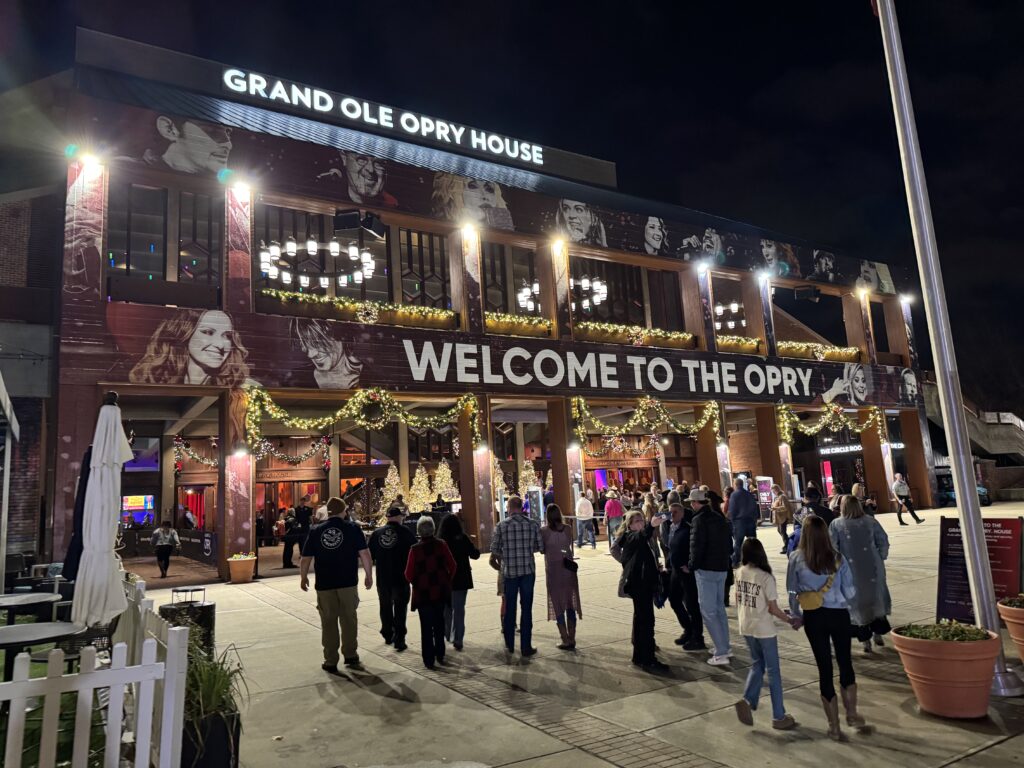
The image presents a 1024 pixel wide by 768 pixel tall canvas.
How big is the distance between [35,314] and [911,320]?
113 feet

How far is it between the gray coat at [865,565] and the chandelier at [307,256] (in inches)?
617

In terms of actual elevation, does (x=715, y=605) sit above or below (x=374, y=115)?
below

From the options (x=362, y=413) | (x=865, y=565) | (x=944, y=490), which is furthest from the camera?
(x=944, y=490)

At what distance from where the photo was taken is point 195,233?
24.3 metres

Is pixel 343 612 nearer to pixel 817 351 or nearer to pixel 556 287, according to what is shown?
pixel 556 287

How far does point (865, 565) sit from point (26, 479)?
2136cm

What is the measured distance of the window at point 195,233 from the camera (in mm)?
24406

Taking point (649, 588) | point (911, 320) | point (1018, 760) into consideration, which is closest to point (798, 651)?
point (649, 588)

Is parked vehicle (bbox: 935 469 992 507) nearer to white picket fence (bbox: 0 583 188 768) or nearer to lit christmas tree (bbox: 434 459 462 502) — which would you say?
lit christmas tree (bbox: 434 459 462 502)

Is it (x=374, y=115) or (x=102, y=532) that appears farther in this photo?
(x=374, y=115)

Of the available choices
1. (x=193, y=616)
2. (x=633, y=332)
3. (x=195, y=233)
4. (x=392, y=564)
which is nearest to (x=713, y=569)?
(x=392, y=564)

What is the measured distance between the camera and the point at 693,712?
19.7 feet

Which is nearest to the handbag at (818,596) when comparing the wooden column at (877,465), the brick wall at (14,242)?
the brick wall at (14,242)

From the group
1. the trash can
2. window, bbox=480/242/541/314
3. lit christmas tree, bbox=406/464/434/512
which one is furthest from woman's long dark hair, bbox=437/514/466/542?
window, bbox=480/242/541/314
